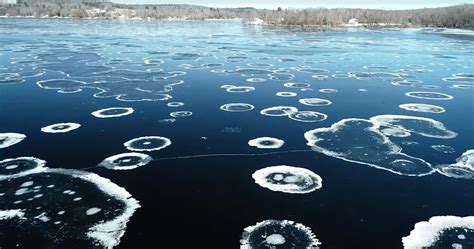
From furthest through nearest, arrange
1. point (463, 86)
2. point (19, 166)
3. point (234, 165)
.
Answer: point (463, 86), point (234, 165), point (19, 166)

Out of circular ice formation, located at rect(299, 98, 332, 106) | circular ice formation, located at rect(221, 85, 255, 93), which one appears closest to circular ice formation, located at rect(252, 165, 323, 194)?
circular ice formation, located at rect(299, 98, 332, 106)

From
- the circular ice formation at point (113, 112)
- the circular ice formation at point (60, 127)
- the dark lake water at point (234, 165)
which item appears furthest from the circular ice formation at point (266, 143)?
the circular ice formation at point (60, 127)

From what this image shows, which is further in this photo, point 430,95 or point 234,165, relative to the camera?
point 430,95

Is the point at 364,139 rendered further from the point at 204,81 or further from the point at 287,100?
the point at 204,81

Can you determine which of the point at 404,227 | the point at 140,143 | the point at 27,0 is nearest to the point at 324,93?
the point at 140,143

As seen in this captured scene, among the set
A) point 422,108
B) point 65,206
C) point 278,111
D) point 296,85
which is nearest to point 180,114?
point 278,111

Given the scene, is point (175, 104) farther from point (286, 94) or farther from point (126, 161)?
point (126, 161)

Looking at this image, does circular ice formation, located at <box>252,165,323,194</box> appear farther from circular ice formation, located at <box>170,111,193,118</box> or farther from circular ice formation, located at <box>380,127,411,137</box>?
circular ice formation, located at <box>170,111,193,118</box>
